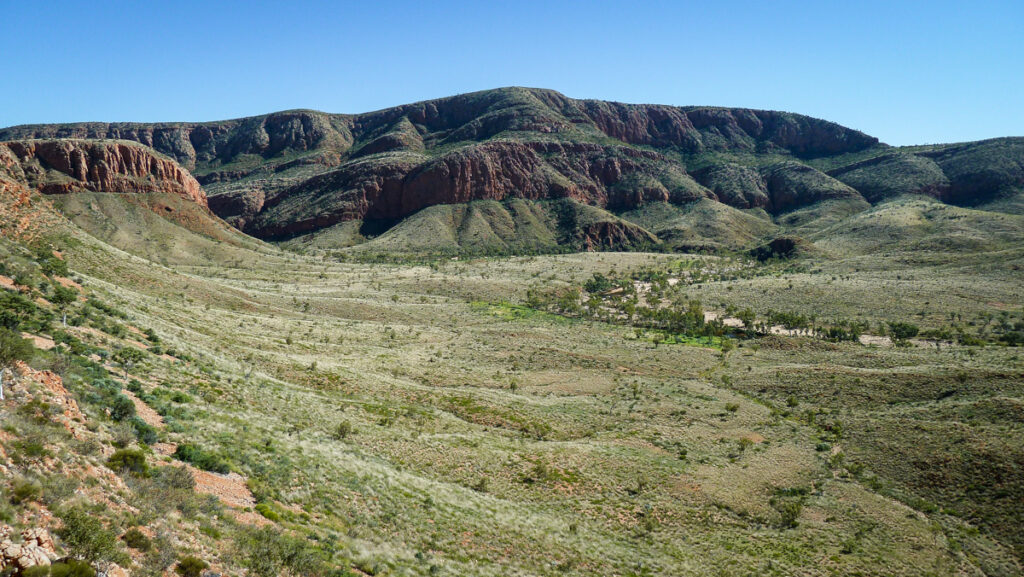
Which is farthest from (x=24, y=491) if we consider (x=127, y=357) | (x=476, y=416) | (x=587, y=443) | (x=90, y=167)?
(x=90, y=167)

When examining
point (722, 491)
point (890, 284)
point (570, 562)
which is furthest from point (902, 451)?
point (890, 284)

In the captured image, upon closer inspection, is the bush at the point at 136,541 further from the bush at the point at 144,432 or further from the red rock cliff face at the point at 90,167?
the red rock cliff face at the point at 90,167

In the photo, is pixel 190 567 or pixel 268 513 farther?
pixel 268 513

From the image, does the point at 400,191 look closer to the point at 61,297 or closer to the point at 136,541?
the point at 61,297

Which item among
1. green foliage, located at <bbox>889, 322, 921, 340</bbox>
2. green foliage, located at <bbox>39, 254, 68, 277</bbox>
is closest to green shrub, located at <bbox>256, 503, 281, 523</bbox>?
green foliage, located at <bbox>39, 254, 68, 277</bbox>

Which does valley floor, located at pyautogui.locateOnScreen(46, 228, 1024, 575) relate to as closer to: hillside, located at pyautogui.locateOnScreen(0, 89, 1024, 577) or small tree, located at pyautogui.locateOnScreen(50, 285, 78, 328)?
hillside, located at pyautogui.locateOnScreen(0, 89, 1024, 577)

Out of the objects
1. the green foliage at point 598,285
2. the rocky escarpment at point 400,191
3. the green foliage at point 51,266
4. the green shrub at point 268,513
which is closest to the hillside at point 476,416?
the green shrub at point 268,513
